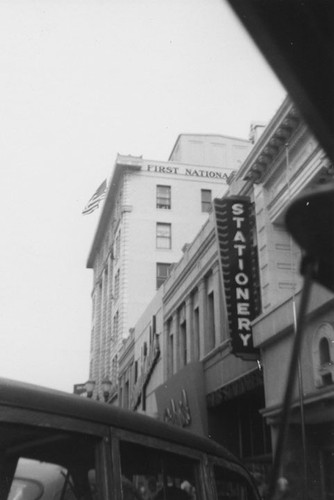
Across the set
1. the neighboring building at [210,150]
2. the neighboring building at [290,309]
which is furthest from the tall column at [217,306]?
the neighboring building at [210,150]

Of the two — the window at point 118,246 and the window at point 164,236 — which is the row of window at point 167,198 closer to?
the window at point 164,236

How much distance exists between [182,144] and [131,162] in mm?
6282

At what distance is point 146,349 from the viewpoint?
31.5m

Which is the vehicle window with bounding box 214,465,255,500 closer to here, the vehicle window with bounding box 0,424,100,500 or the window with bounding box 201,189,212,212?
the vehicle window with bounding box 0,424,100,500

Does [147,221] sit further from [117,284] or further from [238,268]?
[238,268]

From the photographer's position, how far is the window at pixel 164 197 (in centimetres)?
4447

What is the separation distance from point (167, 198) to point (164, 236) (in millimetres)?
2804

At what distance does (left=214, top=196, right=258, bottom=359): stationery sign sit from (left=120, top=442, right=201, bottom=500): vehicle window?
1318cm

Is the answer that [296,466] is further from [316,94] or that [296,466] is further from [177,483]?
[316,94]

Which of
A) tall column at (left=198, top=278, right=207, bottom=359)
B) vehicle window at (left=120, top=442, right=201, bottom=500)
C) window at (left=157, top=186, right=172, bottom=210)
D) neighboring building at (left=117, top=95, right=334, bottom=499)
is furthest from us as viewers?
window at (left=157, top=186, right=172, bottom=210)

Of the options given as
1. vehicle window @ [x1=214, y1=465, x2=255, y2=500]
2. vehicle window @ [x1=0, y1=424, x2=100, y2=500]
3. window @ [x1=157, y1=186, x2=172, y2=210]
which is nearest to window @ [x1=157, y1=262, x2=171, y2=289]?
window @ [x1=157, y1=186, x2=172, y2=210]

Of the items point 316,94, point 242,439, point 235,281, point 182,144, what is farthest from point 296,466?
point 182,144

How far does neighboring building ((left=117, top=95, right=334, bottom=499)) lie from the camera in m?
12.3

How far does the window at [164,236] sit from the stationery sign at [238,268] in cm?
A: 2617
